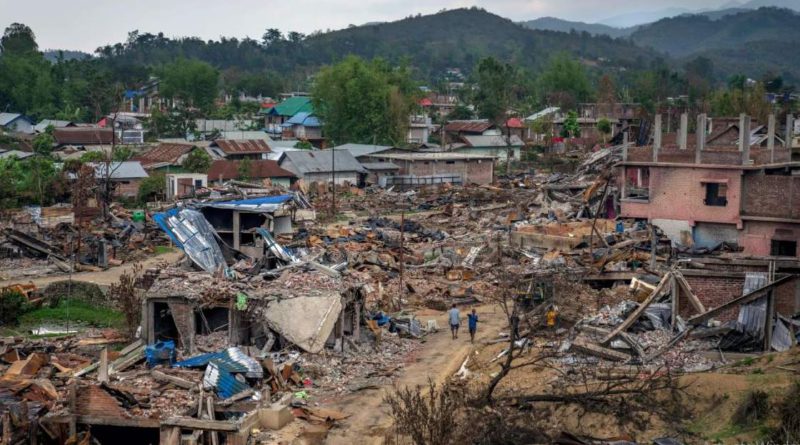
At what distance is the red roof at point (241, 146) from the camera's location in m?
50.6

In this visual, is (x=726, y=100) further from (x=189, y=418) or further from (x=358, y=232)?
(x=189, y=418)

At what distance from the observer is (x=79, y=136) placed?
54688mm

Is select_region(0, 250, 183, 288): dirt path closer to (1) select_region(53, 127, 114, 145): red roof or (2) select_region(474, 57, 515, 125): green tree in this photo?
(1) select_region(53, 127, 114, 145): red roof

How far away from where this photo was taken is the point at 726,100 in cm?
6031

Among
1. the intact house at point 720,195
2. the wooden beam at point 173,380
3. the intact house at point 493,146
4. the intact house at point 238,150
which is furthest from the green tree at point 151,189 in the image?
the wooden beam at point 173,380

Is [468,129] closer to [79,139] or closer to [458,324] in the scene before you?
[79,139]

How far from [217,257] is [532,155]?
42.2 m

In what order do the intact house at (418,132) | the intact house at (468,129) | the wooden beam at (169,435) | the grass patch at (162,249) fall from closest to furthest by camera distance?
the wooden beam at (169,435), the grass patch at (162,249), the intact house at (468,129), the intact house at (418,132)

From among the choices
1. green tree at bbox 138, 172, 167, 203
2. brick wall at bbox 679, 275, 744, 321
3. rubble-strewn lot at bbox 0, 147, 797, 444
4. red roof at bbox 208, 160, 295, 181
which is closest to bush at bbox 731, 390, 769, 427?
rubble-strewn lot at bbox 0, 147, 797, 444

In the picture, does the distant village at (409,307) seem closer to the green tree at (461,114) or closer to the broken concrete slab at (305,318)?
the broken concrete slab at (305,318)

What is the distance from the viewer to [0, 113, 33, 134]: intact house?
203 feet

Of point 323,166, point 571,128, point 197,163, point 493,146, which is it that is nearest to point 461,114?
point 571,128

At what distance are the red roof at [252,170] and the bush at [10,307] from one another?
2216cm

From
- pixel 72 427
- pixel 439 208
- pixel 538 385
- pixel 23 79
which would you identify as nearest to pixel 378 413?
pixel 538 385
